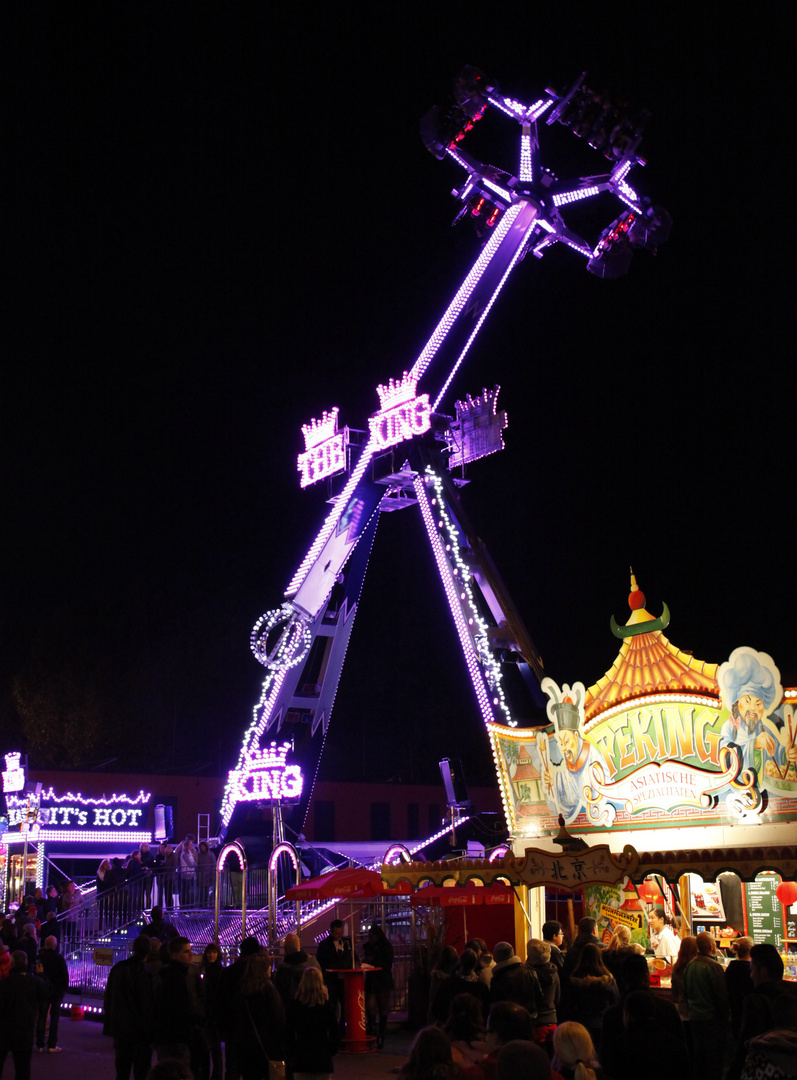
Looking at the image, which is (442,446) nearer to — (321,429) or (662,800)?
(321,429)

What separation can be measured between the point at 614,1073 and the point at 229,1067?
5.58 m

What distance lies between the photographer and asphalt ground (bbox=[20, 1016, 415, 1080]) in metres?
11.7

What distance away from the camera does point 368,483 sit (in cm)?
2878

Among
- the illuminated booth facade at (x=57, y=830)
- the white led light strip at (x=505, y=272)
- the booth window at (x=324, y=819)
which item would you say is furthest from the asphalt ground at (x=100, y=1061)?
the booth window at (x=324, y=819)

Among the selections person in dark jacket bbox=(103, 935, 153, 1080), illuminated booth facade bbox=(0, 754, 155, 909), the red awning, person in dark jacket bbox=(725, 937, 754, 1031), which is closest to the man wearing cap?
the red awning

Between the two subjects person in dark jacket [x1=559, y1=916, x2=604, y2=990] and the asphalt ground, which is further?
the asphalt ground

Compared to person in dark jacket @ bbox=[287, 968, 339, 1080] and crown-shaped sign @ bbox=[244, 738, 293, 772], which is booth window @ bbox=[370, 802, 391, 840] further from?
person in dark jacket @ bbox=[287, 968, 339, 1080]

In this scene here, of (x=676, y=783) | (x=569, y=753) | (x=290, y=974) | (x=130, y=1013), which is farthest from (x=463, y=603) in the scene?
(x=130, y=1013)

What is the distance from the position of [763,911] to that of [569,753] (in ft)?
12.2

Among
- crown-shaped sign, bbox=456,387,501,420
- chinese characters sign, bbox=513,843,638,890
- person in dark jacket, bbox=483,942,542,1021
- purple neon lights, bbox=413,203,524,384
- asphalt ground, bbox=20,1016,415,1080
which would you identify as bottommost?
asphalt ground, bbox=20,1016,415,1080

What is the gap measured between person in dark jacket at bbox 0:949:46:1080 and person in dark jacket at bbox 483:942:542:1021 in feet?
15.7

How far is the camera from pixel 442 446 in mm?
27188

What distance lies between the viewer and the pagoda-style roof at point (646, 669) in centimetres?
1467

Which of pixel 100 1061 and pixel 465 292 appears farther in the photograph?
pixel 465 292
